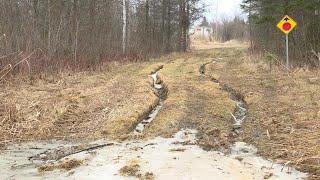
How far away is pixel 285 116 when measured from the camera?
1007 cm

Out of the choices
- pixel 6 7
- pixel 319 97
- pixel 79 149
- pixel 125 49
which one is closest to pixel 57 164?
pixel 79 149

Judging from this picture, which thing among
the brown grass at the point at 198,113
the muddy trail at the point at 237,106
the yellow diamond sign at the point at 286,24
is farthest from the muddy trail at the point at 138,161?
the yellow diamond sign at the point at 286,24

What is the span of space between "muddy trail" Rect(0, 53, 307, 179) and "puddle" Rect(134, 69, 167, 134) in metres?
0.65

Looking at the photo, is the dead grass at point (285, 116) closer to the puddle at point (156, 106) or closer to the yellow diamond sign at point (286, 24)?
the yellow diamond sign at point (286, 24)

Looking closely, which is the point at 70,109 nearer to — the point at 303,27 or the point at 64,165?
the point at 64,165

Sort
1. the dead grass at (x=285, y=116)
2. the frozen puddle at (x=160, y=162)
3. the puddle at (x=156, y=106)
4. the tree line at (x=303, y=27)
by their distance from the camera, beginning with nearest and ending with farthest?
1. the frozen puddle at (x=160, y=162)
2. the dead grass at (x=285, y=116)
3. the puddle at (x=156, y=106)
4. the tree line at (x=303, y=27)

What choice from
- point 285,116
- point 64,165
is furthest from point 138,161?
point 285,116

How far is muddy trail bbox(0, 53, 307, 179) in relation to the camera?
6441 millimetres

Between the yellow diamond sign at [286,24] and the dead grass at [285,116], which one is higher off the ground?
the yellow diamond sign at [286,24]

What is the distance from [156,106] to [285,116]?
11.0 feet

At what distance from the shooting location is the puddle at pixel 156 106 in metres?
9.67

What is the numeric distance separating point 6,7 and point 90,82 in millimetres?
4434

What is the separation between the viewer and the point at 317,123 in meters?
9.02

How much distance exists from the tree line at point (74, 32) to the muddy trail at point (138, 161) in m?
3.81
